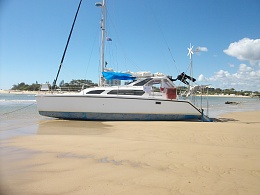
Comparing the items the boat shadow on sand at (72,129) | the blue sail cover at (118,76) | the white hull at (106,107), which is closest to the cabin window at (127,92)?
the white hull at (106,107)

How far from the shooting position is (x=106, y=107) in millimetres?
12133

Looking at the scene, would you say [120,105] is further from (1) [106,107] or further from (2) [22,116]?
(2) [22,116]

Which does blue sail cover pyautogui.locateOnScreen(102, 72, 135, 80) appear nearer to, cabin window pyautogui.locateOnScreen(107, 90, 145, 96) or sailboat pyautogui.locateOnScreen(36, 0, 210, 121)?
sailboat pyautogui.locateOnScreen(36, 0, 210, 121)

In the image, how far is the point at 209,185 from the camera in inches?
125

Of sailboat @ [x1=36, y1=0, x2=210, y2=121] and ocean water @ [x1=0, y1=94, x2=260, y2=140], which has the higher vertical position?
sailboat @ [x1=36, y1=0, x2=210, y2=121]

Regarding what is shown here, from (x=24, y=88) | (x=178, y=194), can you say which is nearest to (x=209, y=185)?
(x=178, y=194)

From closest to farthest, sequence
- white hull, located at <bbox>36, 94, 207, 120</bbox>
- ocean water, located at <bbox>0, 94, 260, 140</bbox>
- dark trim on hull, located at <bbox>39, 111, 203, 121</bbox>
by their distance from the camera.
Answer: ocean water, located at <bbox>0, 94, 260, 140</bbox>, white hull, located at <bbox>36, 94, 207, 120</bbox>, dark trim on hull, located at <bbox>39, 111, 203, 121</bbox>

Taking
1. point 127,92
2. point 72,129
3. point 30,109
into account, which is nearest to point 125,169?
point 72,129

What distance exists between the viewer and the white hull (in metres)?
12.1

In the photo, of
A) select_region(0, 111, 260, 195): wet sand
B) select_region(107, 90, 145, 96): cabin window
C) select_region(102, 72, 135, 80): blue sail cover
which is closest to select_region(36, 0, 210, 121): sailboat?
select_region(107, 90, 145, 96): cabin window

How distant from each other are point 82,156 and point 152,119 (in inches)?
325

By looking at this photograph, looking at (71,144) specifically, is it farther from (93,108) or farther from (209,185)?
(93,108)

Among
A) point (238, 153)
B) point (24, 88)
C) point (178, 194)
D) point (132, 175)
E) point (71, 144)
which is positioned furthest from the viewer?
point (24, 88)

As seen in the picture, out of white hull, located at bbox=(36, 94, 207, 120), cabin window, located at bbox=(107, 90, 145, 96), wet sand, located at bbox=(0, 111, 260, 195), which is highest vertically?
cabin window, located at bbox=(107, 90, 145, 96)
